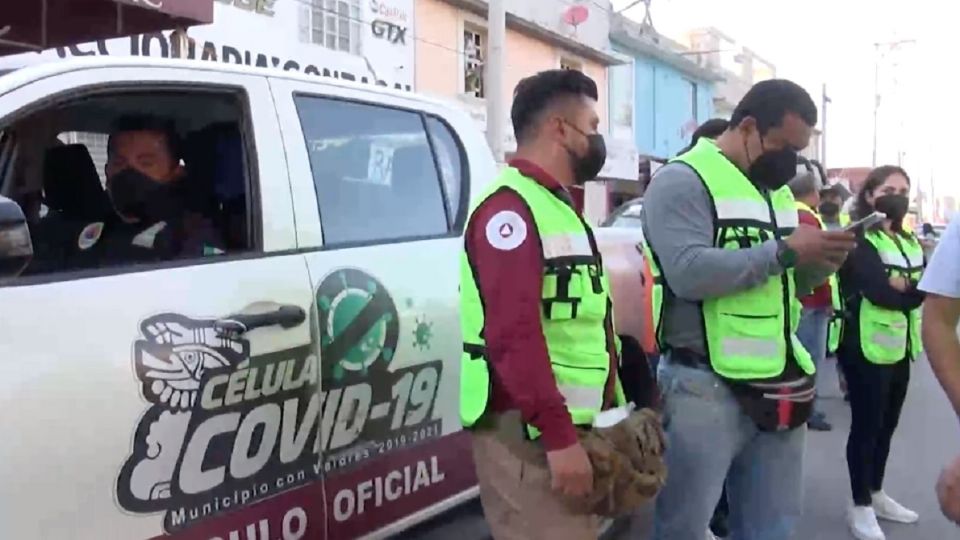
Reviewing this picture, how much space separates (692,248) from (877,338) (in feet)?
8.21

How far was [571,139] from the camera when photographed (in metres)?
2.81

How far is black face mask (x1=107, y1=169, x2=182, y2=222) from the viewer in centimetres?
320

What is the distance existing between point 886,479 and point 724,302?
3.86 m

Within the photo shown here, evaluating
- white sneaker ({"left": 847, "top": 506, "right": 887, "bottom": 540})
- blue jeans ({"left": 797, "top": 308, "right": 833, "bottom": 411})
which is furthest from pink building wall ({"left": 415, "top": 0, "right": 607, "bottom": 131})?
white sneaker ({"left": 847, "top": 506, "right": 887, "bottom": 540})

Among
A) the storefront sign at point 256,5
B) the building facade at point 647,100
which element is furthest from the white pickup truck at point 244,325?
the building facade at point 647,100

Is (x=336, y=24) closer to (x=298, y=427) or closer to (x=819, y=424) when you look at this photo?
(x=819, y=424)

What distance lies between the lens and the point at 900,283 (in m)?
5.38

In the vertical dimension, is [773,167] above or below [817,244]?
above

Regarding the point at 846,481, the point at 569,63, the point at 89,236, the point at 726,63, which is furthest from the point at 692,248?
the point at 726,63

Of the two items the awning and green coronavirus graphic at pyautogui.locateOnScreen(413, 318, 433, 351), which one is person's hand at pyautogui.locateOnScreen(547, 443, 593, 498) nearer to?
green coronavirus graphic at pyautogui.locateOnScreen(413, 318, 433, 351)

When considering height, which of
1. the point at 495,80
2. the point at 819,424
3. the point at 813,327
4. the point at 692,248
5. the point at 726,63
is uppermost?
the point at 726,63

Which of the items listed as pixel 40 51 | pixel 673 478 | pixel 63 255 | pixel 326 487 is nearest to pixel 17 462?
pixel 63 255

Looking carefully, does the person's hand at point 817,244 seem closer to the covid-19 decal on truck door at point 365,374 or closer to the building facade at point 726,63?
the covid-19 decal on truck door at point 365,374

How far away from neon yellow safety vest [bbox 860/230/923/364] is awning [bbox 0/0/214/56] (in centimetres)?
361
